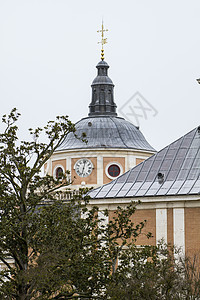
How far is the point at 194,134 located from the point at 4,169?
805 inches

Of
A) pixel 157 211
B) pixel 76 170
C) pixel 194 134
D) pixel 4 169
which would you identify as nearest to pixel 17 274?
pixel 4 169

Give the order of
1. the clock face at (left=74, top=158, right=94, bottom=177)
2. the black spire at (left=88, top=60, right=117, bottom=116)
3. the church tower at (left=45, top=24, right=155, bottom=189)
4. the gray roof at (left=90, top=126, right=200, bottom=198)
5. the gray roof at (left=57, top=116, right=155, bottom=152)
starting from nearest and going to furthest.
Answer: the gray roof at (left=90, top=126, right=200, bottom=198)
the clock face at (left=74, top=158, right=94, bottom=177)
the church tower at (left=45, top=24, right=155, bottom=189)
the gray roof at (left=57, top=116, right=155, bottom=152)
the black spire at (left=88, top=60, right=117, bottom=116)

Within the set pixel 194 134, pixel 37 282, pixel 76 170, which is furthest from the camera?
pixel 76 170

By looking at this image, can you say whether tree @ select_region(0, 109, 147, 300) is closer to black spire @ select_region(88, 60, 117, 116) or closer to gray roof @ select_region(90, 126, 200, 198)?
gray roof @ select_region(90, 126, 200, 198)

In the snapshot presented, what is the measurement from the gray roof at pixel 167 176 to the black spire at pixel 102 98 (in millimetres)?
36286

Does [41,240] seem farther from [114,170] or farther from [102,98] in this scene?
[102,98]

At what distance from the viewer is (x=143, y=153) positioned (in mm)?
79688

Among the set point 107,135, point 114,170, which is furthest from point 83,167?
point 107,135

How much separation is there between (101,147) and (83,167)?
2.94 metres

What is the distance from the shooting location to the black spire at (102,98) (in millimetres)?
83875

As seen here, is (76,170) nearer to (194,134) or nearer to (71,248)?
(194,134)

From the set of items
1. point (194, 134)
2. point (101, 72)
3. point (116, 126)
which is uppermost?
point (101, 72)

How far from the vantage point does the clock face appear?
76.1 meters

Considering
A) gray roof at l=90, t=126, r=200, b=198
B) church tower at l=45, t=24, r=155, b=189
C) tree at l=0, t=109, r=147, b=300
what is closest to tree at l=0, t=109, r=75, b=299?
tree at l=0, t=109, r=147, b=300
